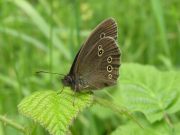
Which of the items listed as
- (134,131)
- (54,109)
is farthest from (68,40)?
(54,109)

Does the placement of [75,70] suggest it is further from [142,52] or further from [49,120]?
[142,52]

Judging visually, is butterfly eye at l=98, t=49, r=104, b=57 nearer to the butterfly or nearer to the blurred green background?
the butterfly

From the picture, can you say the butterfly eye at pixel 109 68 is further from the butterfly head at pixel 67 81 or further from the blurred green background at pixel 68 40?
the blurred green background at pixel 68 40

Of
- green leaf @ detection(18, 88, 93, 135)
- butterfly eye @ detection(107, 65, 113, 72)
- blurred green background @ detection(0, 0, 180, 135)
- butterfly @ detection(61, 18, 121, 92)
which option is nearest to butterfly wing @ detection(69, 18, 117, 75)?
butterfly @ detection(61, 18, 121, 92)

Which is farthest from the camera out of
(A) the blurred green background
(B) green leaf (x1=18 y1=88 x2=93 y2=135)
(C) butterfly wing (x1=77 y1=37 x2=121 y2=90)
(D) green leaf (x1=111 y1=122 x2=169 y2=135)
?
(A) the blurred green background

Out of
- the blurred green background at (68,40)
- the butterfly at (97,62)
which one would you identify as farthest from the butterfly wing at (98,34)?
the blurred green background at (68,40)

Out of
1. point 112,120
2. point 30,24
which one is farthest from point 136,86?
point 30,24

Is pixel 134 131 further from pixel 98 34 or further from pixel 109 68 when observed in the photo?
pixel 98 34
